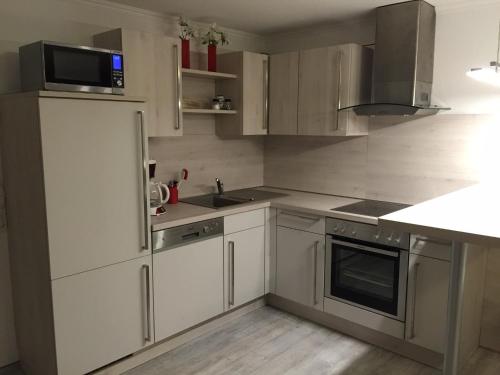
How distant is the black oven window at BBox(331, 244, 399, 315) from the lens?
273 centimetres

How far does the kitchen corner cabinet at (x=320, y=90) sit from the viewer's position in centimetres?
310

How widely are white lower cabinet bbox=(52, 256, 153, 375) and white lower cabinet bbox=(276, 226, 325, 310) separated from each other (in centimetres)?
111

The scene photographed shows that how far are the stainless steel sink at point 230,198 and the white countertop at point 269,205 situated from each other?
10 cm

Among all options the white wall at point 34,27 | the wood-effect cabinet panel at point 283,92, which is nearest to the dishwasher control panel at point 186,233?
the white wall at point 34,27

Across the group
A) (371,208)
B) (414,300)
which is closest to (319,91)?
(371,208)

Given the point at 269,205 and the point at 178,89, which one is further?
the point at 269,205

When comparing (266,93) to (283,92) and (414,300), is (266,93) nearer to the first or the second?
(283,92)

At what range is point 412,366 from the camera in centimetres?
263

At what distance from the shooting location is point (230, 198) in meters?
3.44

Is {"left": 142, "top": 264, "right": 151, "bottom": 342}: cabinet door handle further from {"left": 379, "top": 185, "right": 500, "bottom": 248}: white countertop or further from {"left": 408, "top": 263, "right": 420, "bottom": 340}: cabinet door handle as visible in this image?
{"left": 408, "top": 263, "right": 420, "bottom": 340}: cabinet door handle

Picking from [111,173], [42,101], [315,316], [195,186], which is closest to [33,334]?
[111,173]

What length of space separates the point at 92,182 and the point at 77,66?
0.59 m

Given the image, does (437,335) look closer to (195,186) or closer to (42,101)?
(195,186)

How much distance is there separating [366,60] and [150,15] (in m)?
1.59
